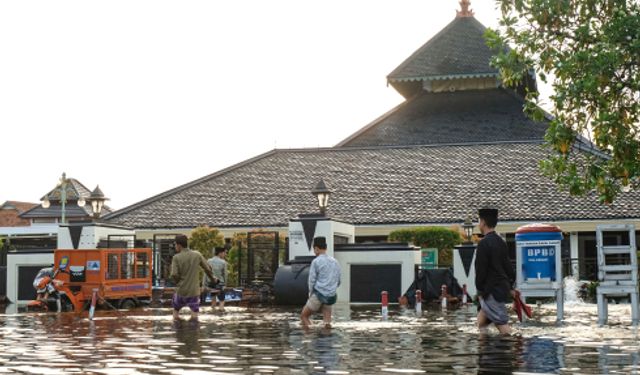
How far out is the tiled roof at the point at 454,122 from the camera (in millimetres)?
55781

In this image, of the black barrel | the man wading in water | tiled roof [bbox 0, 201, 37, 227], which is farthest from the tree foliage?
tiled roof [bbox 0, 201, 37, 227]

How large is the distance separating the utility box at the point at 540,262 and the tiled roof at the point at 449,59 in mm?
38883

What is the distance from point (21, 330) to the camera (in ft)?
54.9

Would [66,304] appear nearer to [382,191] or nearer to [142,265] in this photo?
[142,265]

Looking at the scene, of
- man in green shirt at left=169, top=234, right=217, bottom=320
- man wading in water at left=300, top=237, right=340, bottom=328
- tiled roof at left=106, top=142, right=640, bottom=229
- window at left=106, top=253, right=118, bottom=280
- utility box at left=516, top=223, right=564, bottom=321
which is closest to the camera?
man wading in water at left=300, top=237, right=340, bottom=328

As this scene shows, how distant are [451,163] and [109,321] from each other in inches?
1164

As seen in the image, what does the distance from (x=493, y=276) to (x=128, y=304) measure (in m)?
15.0

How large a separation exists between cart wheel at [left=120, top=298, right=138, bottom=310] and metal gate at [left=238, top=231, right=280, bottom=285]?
17.2 ft

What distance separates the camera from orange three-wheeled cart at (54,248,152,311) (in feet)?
82.5

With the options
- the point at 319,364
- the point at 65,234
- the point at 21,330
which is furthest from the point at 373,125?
the point at 319,364

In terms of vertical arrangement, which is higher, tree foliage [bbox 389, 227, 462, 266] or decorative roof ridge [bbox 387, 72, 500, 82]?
decorative roof ridge [bbox 387, 72, 500, 82]

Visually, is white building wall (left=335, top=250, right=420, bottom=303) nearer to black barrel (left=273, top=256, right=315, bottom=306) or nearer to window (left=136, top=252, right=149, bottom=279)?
black barrel (left=273, top=256, right=315, bottom=306)

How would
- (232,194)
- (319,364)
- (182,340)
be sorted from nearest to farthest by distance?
(319,364), (182,340), (232,194)

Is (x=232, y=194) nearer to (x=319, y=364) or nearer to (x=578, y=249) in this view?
(x=578, y=249)
